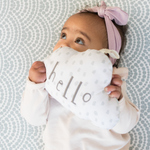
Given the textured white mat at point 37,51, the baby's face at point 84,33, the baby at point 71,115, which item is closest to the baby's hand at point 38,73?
the baby at point 71,115

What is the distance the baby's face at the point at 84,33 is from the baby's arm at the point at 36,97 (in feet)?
0.44

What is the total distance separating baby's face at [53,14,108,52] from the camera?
645 mm

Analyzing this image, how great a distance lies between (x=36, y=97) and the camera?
70 cm

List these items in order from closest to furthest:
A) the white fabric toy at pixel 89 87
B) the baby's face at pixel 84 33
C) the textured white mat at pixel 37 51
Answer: the white fabric toy at pixel 89 87
the baby's face at pixel 84 33
the textured white mat at pixel 37 51

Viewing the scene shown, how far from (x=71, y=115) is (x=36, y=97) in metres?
0.18

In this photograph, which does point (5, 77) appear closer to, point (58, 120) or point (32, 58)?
point (32, 58)

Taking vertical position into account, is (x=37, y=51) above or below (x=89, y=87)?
above

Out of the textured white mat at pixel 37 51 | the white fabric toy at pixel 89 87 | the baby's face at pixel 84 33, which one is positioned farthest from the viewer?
the textured white mat at pixel 37 51

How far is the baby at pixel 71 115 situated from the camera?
65 centimetres

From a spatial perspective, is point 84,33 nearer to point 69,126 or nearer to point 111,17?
point 111,17

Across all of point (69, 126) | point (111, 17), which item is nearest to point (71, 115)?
point (69, 126)

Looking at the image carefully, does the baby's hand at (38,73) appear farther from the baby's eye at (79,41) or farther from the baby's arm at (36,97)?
the baby's eye at (79,41)

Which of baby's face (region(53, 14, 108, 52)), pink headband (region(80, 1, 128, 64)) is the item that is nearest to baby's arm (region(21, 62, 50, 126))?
baby's face (region(53, 14, 108, 52))

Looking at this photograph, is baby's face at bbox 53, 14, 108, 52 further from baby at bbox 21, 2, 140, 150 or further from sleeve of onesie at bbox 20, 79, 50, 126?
sleeve of onesie at bbox 20, 79, 50, 126
